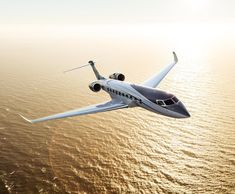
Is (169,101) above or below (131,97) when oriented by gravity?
above

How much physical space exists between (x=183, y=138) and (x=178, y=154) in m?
10.1

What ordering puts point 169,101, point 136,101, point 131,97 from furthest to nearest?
point 131,97, point 136,101, point 169,101

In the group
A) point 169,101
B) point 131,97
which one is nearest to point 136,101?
point 131,97

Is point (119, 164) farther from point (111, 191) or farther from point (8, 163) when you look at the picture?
point (8, 163)

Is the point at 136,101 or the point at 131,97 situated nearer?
the point at 136,101

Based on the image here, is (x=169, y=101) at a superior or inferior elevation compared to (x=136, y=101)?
superior

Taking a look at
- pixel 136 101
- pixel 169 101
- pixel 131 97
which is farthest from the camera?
pixel 131 97

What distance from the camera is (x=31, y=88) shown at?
157375 mm

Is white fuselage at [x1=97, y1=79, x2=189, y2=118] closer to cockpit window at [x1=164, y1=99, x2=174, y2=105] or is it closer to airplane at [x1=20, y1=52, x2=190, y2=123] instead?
airplane at [x1=20, y1=52, x2=190, y2=123]

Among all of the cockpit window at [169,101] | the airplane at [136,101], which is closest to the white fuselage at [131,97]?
the airplane at [136,101]

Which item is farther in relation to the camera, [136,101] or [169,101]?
[136,101]

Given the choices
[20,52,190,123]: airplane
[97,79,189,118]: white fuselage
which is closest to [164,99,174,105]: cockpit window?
[20,52,190,123]: airplane

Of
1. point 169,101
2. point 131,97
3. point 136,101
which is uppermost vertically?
point 169,101

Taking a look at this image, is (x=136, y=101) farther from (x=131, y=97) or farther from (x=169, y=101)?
(x=169, y=101)
